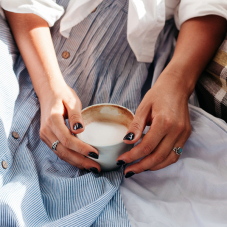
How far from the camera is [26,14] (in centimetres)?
76

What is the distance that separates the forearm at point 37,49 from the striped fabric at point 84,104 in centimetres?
4

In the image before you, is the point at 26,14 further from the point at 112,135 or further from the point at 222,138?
the point at 222,138

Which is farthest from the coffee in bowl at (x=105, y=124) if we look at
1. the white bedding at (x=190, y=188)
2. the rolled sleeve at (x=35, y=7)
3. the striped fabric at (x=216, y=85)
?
the rolled sleeve at (x=35, y=7)

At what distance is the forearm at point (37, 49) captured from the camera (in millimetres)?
672

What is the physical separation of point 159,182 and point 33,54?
1.87 feet

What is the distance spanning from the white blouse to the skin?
41 mm

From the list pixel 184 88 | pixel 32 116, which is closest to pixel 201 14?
pixel 184 88

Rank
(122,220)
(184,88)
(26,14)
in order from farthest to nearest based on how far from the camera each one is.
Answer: (26,14) → (184,88) → (122,220)

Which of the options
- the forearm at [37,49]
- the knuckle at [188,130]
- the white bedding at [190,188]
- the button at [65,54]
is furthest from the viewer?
the button at [65,54]

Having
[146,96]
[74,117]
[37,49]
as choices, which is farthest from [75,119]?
[37,49]

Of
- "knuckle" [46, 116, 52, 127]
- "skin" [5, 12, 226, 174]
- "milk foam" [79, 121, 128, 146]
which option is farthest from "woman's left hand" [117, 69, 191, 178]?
"knuckle" [46, 116, 52, 127]

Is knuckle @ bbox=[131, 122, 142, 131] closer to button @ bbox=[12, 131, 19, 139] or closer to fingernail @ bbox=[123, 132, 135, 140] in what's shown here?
fingernail @ bbox=[123, 132, 135, 140]

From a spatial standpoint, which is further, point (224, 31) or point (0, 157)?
point (224, 31)

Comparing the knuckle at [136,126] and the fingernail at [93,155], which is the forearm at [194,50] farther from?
the fingernail at [93,155]
